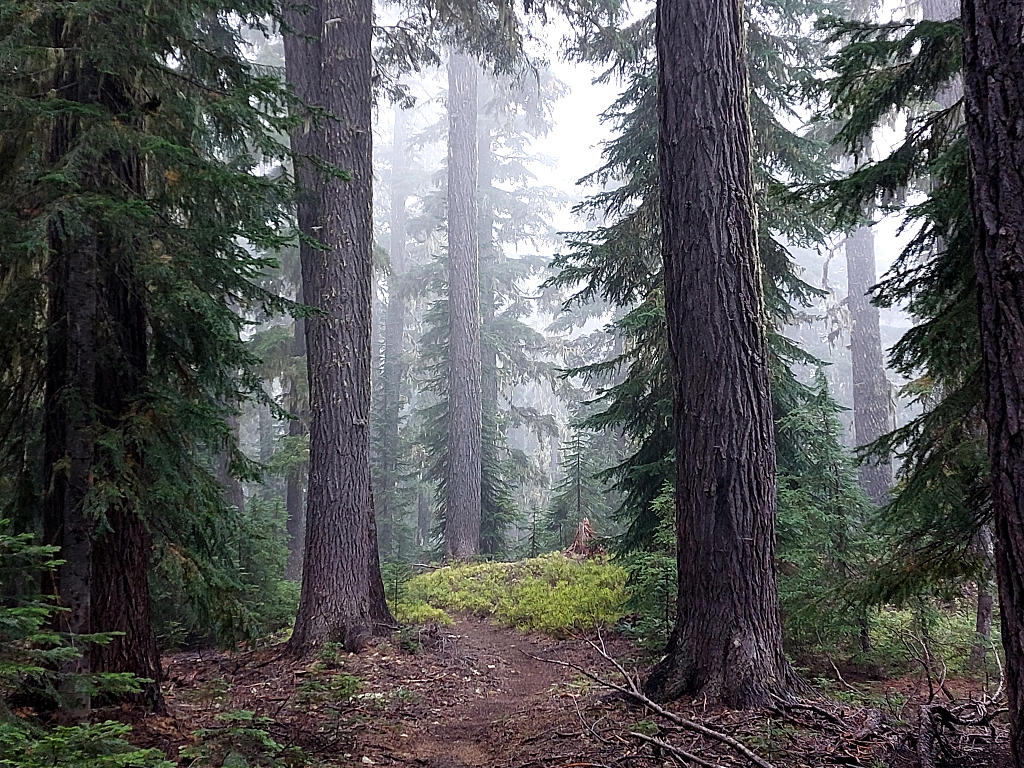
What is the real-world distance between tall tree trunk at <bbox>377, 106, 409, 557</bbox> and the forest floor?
12.3 m

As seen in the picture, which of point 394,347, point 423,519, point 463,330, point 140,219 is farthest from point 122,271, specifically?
point 423,519

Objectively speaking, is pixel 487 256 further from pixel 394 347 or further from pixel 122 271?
pixel 122 271

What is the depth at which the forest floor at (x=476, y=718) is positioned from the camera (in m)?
3.17

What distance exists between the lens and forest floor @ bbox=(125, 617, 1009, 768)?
3.17 meters

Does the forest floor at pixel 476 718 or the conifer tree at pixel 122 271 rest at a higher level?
the conifer tree at pixel 122 271

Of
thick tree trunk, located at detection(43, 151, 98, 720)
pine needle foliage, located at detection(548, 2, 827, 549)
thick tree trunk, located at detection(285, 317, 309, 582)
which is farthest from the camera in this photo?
thick tree trunk, located at detection(285, 317, 309, 582)

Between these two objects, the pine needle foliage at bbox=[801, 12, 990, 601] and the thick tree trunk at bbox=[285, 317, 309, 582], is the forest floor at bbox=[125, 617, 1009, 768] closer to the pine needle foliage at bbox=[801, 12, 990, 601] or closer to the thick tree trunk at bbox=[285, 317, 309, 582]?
the pine needle foliage at bbox=[801, 12, 990, 601]

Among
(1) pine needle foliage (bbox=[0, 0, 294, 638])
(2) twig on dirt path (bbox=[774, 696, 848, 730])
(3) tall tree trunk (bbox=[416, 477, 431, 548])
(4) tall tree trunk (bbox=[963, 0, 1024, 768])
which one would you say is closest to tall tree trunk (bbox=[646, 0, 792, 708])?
(2) twig on dirt path (bbox=[774, 696, 848, 730])

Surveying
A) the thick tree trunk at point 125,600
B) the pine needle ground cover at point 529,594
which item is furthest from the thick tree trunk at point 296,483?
the thick tree trunk at point 125,600

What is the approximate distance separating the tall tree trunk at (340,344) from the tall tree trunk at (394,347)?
964 cm

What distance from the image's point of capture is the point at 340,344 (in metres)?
7.63

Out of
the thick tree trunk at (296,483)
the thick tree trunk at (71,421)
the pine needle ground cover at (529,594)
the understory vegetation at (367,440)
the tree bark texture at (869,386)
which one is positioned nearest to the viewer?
the understory vegetation at (367,440)

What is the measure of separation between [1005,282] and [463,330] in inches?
606

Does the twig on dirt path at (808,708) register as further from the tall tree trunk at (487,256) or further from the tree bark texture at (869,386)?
the tall tree trunk at (487,256)
